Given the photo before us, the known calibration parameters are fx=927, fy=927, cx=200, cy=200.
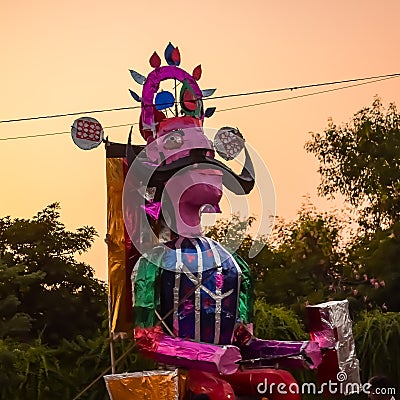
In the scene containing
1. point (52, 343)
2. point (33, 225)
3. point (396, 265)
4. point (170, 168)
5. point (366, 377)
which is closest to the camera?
point (170, 168)

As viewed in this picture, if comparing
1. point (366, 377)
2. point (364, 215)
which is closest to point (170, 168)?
point (366, 377)

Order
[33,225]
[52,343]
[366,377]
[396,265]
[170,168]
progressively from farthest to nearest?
[396,265] < [33,225] < [52,343] < [366,377] < [170,168]

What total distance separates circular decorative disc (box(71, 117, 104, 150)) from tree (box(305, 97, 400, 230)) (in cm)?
714

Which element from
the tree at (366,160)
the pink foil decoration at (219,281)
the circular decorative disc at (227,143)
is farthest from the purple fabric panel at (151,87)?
the tree at (366,160)

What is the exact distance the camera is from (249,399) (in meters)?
3.79

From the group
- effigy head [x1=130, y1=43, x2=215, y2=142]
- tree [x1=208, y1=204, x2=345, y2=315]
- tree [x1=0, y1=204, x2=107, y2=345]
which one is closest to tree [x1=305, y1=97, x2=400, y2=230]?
tree [x1=208, y1=204, x2=345, y2=315]

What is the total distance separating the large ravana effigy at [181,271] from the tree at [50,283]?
2223 millimetres

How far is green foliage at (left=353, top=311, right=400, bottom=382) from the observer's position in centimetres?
621

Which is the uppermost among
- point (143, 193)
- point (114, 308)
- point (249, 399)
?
point (143, 193)

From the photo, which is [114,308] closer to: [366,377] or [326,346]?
[326,346]

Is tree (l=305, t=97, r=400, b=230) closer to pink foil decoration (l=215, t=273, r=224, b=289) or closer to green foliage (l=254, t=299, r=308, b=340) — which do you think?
green foliage (l=254, t=299, r=308, b=340)

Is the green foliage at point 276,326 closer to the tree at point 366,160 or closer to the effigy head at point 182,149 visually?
the effigy head at point 182,149

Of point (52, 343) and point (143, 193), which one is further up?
point (143, 193)

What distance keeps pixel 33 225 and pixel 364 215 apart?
4.63m
